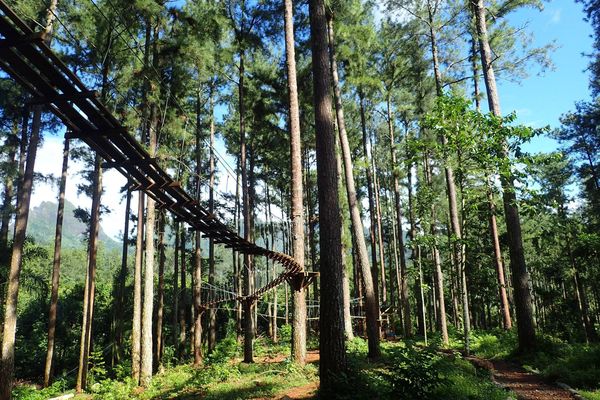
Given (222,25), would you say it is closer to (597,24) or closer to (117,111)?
(117,111)

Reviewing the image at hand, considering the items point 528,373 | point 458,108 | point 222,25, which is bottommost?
point 528,373

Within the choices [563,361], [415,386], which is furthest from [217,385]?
[563,361]

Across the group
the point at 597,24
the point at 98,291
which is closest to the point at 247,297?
the point at 597,24

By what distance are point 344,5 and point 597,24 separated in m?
8.29

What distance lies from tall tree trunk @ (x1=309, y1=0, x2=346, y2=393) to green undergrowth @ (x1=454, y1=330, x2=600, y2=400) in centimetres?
336

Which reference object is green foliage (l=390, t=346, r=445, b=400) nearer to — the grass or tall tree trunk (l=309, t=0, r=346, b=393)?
the grass

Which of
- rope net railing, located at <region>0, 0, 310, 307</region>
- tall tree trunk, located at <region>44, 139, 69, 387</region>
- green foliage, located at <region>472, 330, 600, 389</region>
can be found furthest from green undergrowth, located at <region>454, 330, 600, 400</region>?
tall tree trunk, located at <region>44, 139, 69, 387</region>

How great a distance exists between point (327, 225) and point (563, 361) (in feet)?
16.8

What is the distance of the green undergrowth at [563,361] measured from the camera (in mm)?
5421

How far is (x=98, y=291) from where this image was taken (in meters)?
25.0

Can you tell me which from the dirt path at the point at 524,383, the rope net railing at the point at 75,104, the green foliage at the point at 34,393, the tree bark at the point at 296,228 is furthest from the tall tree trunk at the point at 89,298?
the dirt path at the point at 524,383

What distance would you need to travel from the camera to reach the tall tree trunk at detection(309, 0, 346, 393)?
496 cm

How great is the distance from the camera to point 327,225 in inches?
213

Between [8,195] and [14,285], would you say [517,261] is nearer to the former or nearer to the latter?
[14,285]
